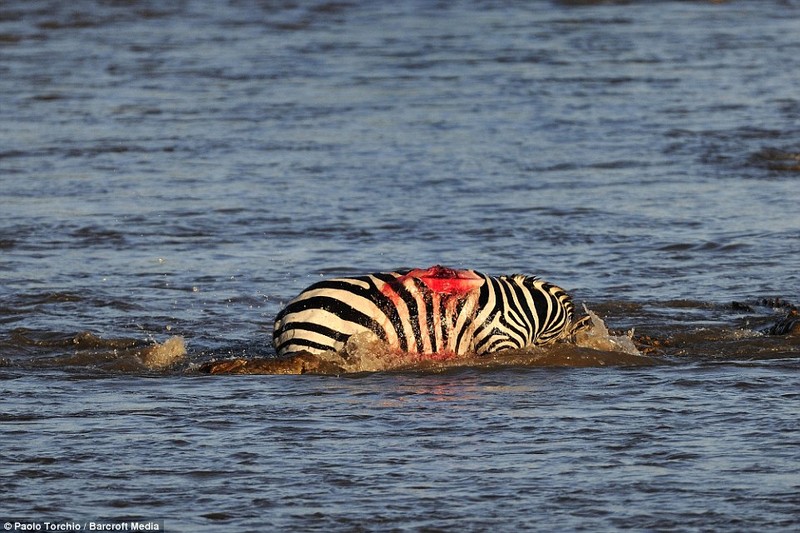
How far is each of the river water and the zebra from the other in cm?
19

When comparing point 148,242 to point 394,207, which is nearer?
point 148,242

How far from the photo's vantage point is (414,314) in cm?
877

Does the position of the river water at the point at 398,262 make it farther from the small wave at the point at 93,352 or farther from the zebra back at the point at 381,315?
the zebra back at the point at 381,315

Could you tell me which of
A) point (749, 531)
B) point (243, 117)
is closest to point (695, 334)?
point (749, 531)

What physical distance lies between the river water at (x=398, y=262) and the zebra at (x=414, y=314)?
187 millimetres

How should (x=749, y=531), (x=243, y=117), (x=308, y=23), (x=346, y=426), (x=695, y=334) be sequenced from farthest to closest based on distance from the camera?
(x=308, y=23) < (x=243, y=117) < (x=695, y=334) < (x=346, y=426) < (x=749, y=531)

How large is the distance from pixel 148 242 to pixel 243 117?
20.6 ft

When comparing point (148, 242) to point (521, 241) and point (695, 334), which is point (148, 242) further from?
point (695, 334)

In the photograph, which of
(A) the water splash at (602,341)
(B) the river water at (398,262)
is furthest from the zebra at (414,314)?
(A) the water splash at (602,341)

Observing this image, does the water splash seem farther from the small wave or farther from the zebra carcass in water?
the small wave

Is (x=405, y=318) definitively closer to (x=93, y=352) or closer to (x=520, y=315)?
(x=520, y=315)

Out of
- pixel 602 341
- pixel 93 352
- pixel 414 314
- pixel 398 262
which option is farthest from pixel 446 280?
pixel 398 262

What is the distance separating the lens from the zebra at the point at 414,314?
8703 mm

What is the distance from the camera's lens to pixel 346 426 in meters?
7.66
